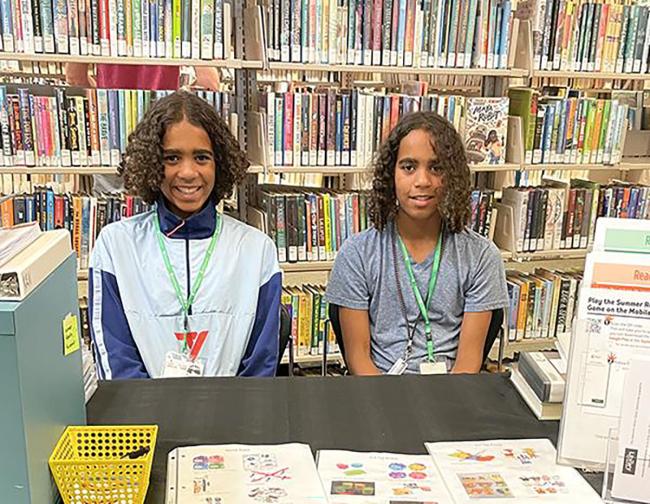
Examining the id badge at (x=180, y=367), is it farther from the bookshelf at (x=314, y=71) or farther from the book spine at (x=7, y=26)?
the book spine at (x=7, y=26)

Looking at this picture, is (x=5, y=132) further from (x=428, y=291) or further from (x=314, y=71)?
(x=428, y=291)

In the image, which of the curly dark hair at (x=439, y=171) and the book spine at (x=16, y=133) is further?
the book spine at (x=16, y=133)

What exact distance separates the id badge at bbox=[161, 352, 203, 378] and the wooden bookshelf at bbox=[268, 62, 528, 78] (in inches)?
53.5

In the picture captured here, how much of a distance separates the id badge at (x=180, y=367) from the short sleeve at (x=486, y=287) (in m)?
0.76

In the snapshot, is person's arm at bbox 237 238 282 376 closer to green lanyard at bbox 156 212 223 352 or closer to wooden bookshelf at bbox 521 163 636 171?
green lanyard at bbox 156 212 223 352

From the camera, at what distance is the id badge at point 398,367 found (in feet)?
5.79

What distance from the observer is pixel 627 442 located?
101 cm

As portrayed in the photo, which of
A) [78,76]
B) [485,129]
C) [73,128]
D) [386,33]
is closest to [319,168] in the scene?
[386,33]

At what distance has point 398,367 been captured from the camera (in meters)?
1.78

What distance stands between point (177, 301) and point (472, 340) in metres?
0.81

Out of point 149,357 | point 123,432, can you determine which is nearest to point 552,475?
point 123,432

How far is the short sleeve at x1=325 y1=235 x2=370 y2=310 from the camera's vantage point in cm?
187

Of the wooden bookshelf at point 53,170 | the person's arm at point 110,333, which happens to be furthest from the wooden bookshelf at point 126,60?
the person's arm at point 110,333

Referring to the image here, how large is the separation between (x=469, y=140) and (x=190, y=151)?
1496 millimetres
